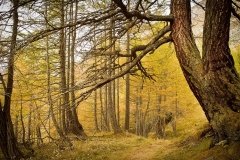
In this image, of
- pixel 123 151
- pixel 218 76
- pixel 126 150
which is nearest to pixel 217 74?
pixel 218 76

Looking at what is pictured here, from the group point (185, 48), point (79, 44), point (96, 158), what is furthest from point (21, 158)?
point (185, 48)

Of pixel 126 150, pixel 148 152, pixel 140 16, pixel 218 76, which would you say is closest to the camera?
pixel 218 76

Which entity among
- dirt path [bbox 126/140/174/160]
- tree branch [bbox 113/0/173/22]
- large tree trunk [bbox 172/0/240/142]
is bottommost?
dirt path [bbox 126/140/174/160]

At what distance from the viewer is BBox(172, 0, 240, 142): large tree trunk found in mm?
5984

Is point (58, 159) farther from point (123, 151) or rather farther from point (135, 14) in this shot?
point (135, 14)

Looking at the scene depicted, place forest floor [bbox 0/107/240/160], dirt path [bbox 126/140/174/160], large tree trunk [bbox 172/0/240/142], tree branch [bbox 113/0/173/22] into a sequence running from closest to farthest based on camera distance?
tree branch [bbox 113/0/173/22] < large tree trunk [bbox 172/0/240/142] < forest floor [bbox 0/107/240/160] < dirt path [bbox 126/140/174/160]

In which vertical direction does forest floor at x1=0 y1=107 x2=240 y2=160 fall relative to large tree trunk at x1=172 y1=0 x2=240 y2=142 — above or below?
below

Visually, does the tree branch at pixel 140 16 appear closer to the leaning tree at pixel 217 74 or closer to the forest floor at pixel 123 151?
the leaning tree at pixel 217 74

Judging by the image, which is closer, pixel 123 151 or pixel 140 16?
pixel 140 16

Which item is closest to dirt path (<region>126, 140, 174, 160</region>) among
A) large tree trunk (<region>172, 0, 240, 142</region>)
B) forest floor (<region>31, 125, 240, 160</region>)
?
forest floor (<region>31, 125, 240, 160</region>)

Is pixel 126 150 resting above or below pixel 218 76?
below

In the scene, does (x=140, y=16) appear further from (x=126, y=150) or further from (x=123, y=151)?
(x=126, y=150)

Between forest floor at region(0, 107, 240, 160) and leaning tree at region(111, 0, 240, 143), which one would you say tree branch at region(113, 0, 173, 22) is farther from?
forest floor at region(0, 107, 240, 160)

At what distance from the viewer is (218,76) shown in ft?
20.1
